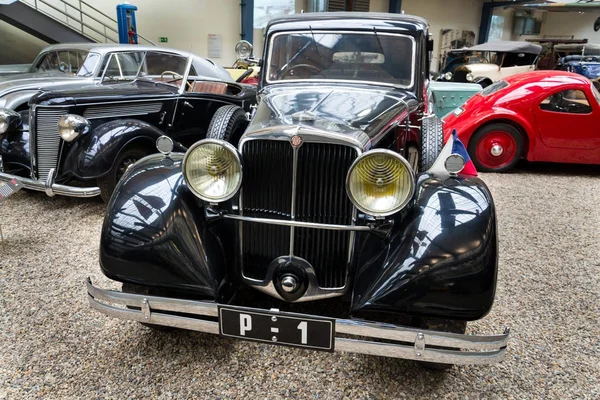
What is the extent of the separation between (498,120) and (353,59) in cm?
346

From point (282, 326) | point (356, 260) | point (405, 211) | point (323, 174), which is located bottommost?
point (282, 326)

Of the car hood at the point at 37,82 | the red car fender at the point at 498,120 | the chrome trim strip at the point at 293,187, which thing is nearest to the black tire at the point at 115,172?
the car hood at the point at 37,82

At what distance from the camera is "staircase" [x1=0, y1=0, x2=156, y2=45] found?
8727 millimetres

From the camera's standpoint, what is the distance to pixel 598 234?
4090mm

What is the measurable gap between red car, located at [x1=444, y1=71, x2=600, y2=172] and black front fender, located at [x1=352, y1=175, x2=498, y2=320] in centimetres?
416

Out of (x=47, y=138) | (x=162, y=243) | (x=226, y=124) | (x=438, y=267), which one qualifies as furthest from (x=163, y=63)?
(x=438, y=267)

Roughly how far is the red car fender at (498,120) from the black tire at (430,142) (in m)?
2.81

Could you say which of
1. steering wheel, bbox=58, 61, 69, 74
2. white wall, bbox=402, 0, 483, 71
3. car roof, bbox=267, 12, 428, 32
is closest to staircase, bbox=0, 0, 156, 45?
steering wheel, bbox=58, 61, 69, 74

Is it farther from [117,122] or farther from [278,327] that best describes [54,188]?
[278,327]

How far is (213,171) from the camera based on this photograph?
6.81 feet


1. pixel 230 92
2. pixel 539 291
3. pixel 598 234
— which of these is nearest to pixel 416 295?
pixel 539 291

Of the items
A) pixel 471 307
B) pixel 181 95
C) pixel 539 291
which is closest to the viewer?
pixel 471 307

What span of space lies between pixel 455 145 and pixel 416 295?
1137 millimetres

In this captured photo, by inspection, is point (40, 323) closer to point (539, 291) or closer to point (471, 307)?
point (471, 307)
